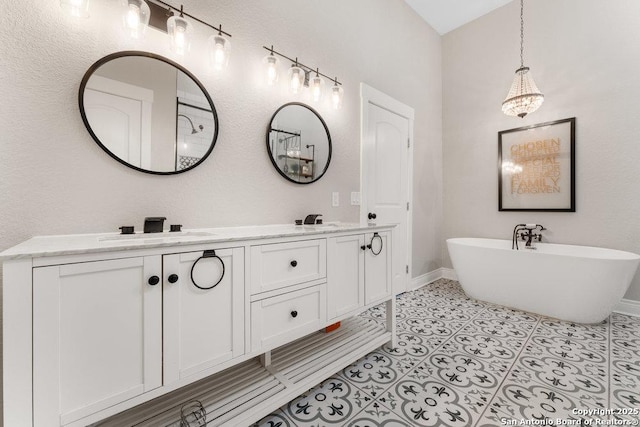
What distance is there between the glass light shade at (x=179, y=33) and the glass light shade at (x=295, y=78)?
704 mm

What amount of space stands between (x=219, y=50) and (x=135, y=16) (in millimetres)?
398

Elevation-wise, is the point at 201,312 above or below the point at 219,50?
below

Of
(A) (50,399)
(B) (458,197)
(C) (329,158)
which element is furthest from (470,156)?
(A) (50,399)

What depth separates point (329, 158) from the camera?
7.34ft

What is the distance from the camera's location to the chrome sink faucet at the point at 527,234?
9.53 ft

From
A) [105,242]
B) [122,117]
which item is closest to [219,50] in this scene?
[122,117]

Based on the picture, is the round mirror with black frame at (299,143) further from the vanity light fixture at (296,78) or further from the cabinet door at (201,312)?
the cabinet door at (201,312)

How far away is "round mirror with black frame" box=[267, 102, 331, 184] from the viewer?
189cm

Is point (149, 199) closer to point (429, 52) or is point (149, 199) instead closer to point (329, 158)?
point (329, 158)

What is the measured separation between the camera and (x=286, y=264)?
1.33 metres

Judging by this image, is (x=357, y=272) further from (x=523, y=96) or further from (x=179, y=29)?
(x=523, y=96)

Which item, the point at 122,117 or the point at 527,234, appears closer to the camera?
the point at 122,117

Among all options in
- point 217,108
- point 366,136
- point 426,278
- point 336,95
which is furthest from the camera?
point 426,278

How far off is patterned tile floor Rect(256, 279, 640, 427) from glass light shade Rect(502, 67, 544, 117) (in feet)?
6.75
